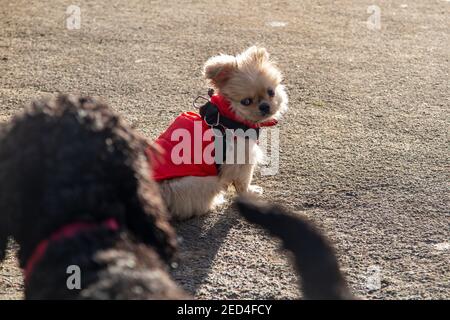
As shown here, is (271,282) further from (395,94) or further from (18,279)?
(395,94)

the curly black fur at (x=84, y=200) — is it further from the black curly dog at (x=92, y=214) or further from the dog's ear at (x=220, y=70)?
the dog's ear at (x=220, y=70)

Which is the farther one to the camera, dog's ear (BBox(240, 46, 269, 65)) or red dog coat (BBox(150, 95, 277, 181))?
dog's ear (BBox(240, 46, 269, 65))

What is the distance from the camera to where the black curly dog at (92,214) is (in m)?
2.54

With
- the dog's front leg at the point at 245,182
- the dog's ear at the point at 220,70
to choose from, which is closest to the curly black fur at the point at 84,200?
the dog's front leg at the point at 245,182

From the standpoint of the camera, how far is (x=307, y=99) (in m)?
6.86

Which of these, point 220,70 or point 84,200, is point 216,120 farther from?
point 84,200

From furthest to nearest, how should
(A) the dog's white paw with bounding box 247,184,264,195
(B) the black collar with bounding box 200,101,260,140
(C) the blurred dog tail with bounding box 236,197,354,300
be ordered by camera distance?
(A) the dog's white paw with bounding box 247,184,264,195 → (B) the black collar with bounding box 200,101,260,140 → (C) the blurred dog tail with bounding box 236,197,354,300

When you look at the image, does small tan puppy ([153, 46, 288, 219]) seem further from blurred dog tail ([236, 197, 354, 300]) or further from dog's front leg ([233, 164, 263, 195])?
blurred dog tail ([236, 197, 354, 300])

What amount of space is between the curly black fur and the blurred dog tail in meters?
0.50

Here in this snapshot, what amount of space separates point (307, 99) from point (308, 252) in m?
4.48

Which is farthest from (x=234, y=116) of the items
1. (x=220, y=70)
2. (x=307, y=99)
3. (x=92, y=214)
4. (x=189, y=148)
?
(x=92, y=214)

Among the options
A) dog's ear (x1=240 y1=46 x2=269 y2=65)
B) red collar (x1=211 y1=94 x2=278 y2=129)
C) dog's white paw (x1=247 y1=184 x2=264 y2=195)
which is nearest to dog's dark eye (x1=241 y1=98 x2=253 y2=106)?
red collar (x1=211 y1=94 x2=278 y2=129)

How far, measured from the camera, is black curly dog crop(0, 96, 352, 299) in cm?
254

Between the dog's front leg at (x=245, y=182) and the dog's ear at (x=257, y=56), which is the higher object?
the dog's ear at (x=257, y=56)
